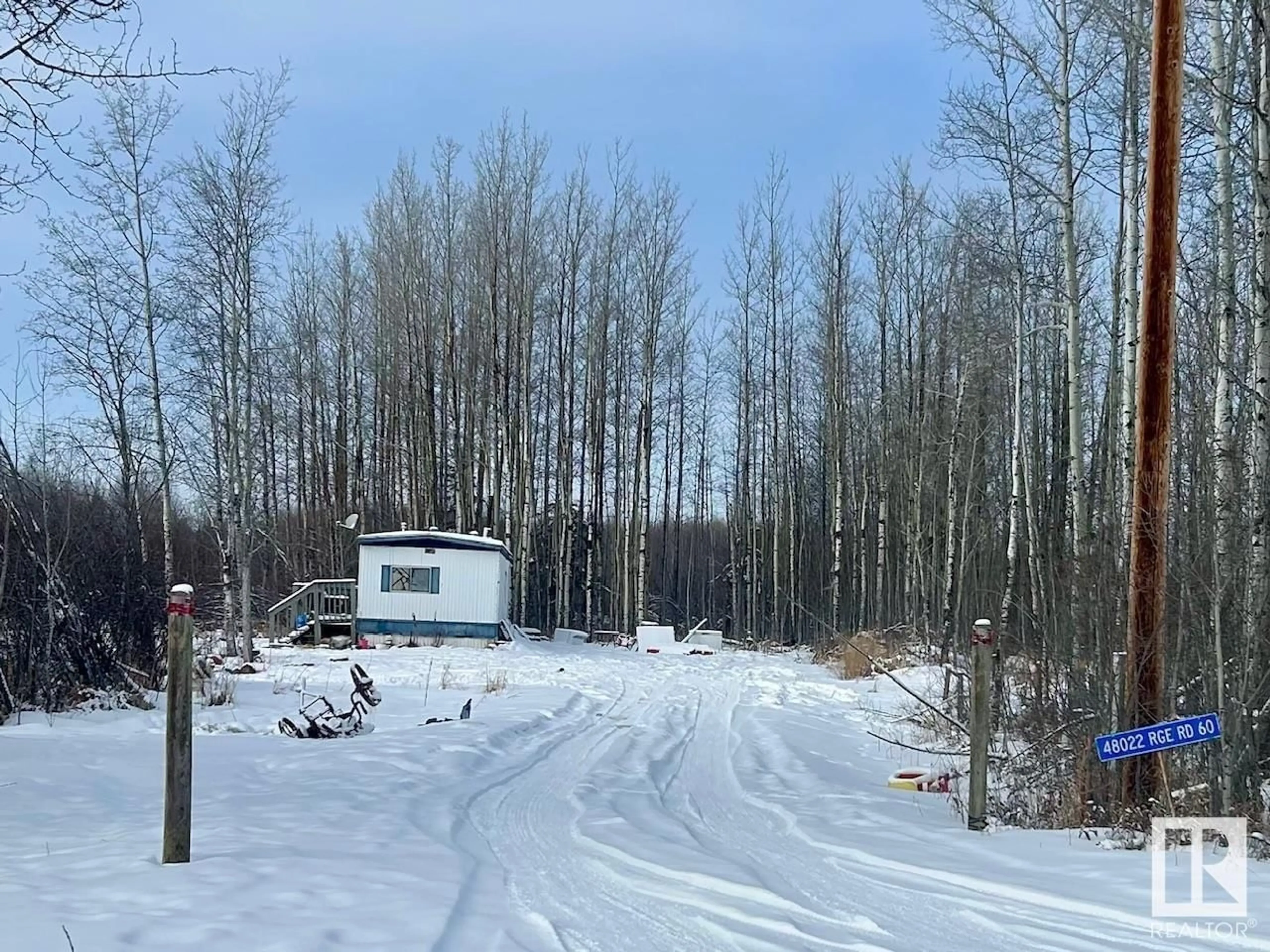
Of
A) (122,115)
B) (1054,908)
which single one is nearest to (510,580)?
(122,115)

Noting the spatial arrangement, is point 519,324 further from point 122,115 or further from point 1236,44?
point 1236,44

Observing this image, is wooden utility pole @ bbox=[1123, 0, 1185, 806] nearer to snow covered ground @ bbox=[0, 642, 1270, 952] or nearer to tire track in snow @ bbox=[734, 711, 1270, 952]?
snow covered ground @ bbox=[0, 642, 1270, 952]

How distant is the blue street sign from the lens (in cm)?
535

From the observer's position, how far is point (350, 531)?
39.8 metres

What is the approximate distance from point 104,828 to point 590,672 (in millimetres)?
15716

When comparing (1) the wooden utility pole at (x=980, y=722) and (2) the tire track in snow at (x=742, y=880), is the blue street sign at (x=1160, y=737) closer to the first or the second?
(1) the wooden utility pole at (x=980, y=722)

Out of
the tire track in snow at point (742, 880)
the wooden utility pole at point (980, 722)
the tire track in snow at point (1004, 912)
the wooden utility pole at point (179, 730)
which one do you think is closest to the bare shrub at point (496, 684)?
the tire track in snow at point (742, 880)

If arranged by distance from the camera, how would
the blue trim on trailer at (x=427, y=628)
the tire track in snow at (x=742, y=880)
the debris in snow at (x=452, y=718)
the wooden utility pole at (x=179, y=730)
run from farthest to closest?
the blue trim on trailer at (x=427, y=628)
the debris in snow at (x=452, y=718)
the wooden utility pole at (x=179, y=730)
the tire track in snow at (x=742, y=880)

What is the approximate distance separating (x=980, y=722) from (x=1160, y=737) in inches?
49.1

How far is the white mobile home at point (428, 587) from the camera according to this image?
93.8 feet

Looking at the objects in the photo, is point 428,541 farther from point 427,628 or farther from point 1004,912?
point 1004,912

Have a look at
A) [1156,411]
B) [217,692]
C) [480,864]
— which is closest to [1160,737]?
[1156,411]

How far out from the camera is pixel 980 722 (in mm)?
6609

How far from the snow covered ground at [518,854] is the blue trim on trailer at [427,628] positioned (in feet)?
56.0
